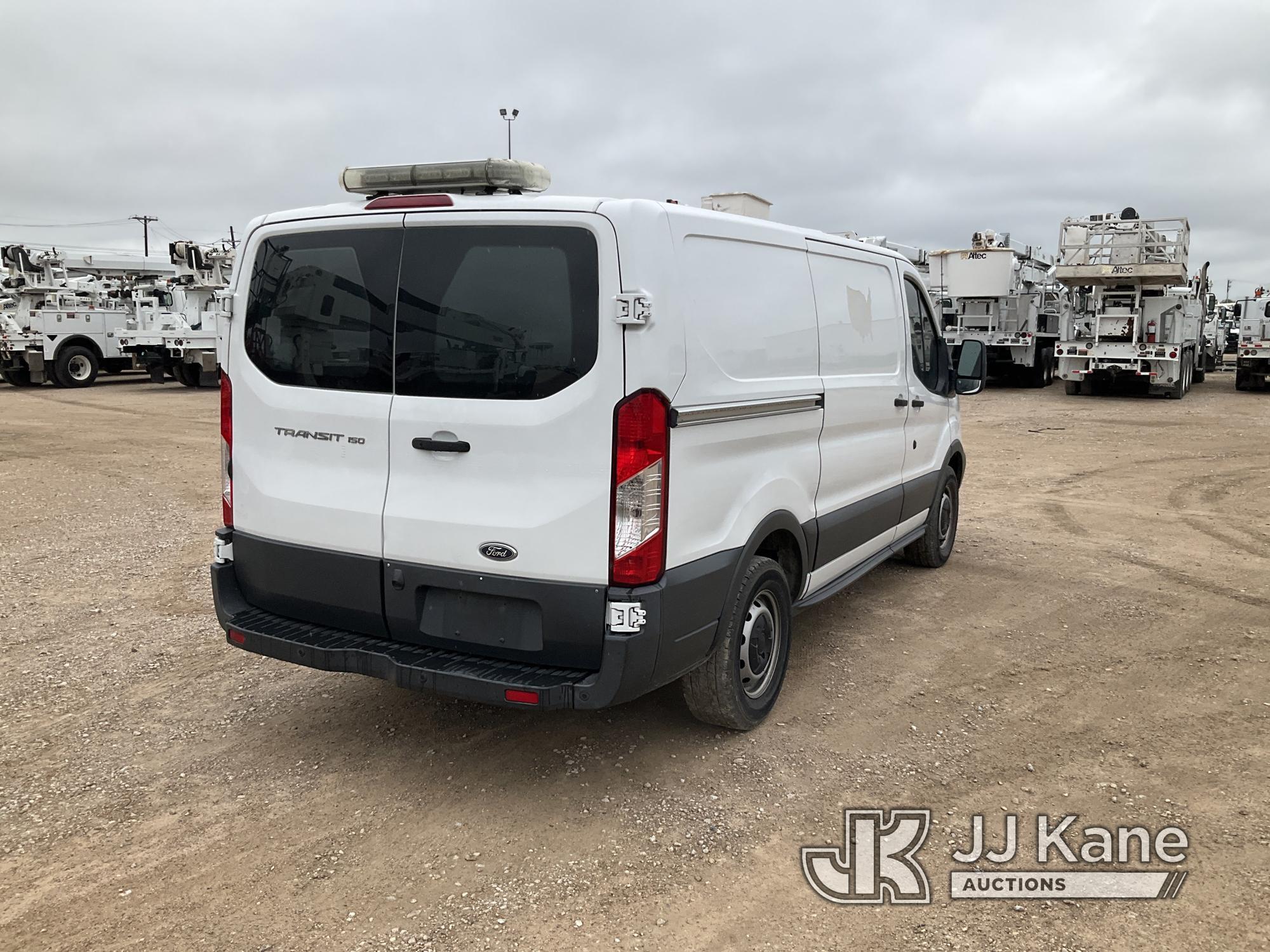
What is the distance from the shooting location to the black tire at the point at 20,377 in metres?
24.3

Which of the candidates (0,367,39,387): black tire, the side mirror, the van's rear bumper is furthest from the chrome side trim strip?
(0,367,39,387): black tire

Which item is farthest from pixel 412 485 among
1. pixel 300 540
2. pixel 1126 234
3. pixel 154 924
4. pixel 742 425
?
pixel 1126 234

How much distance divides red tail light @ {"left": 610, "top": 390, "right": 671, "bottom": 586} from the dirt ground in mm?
943

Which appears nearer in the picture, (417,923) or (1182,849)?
(417,923)

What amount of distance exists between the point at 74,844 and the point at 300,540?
126 centimetres

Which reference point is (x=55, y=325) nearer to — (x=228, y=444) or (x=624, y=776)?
(x=228, y=444)

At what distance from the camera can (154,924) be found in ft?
9.34

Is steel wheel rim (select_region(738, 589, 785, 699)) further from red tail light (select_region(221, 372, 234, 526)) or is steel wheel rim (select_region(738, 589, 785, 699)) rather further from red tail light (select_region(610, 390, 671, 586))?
red tail light (select_region(221, 372, 234, 526))

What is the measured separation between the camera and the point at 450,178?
11.6ft

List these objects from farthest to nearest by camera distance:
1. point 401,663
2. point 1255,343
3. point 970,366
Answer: point 1255,343, point 970,366, point 401,663

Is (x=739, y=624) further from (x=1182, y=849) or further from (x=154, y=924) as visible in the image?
(x=154, y=924)

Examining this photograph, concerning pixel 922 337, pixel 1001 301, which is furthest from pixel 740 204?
pixel 1001 301

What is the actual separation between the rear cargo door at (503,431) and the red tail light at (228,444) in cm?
87

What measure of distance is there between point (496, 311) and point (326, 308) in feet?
2.56
